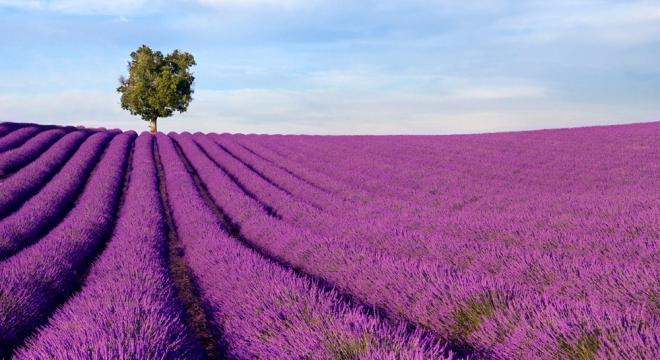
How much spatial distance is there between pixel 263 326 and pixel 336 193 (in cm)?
932

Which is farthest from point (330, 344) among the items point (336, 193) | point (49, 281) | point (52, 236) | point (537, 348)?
point (336, 193)

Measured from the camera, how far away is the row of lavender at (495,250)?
2948 millimetres

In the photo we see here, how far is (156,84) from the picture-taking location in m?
42.9

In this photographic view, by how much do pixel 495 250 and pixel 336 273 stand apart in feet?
4.82

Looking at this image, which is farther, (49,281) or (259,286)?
(49,281)

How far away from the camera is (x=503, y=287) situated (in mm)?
3768

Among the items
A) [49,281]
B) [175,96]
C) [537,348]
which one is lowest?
[49,281]

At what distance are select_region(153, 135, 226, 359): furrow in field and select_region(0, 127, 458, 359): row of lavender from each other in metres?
0.12

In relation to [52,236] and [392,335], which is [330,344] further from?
[52,236]

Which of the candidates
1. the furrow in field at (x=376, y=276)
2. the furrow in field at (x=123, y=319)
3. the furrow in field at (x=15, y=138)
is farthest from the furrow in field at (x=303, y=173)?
the furrow in field at (x=15, y=138)

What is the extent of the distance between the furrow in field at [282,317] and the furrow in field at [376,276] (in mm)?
306

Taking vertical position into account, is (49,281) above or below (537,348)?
below

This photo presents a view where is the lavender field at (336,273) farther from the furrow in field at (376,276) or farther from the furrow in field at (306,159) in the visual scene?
the furrow in field at (306,159)

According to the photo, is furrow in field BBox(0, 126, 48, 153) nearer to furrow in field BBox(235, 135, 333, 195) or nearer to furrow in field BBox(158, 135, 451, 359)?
furrow in field BBox(235, 135, 333, 195)
